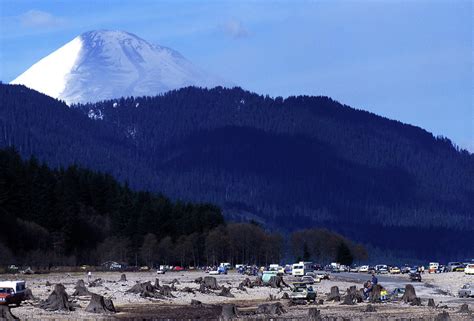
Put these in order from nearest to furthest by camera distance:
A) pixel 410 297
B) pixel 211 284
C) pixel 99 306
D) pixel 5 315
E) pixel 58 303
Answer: pixel 5 315
pixel 58 303
pixel 99 306
pixel 410 297
pixel 211 284

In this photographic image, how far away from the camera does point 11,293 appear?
185ft

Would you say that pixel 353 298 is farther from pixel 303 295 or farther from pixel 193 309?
pixel 193 309

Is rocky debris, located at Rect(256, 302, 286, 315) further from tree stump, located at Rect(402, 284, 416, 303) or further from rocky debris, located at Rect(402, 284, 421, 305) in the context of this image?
tree stump, located at Rect(402, 284, 416, 303)

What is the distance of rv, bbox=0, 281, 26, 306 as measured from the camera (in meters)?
55.5

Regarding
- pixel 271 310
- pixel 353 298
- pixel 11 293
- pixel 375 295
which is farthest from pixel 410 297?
pixel 11 293

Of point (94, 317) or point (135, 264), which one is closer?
point (94, 317)

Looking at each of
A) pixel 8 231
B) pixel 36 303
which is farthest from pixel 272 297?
pixel 8 231

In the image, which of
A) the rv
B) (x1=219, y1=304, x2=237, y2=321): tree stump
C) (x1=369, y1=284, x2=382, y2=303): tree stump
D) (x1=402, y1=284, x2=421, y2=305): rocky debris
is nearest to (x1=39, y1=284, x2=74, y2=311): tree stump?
the rv

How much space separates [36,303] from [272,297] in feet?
67.6

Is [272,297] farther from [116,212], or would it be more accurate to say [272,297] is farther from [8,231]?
[116,212]

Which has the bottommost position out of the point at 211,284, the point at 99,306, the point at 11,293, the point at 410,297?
the point at 99,306

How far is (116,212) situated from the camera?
176m

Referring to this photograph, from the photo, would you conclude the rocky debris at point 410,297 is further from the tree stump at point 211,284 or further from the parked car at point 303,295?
the tree stump at point 211,284

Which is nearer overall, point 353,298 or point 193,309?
point 193,309
